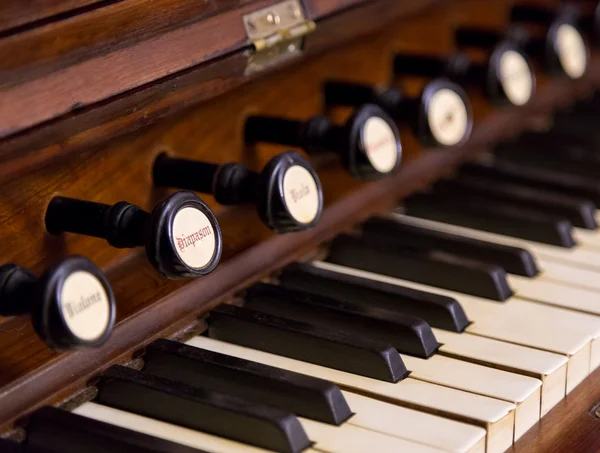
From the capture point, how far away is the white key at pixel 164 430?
1.36m

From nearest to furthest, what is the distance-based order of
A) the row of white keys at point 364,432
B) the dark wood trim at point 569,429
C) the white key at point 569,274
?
the row of white keys at point 364,432 < the dark wood trim at point 569,429 < the white key at point 569,274

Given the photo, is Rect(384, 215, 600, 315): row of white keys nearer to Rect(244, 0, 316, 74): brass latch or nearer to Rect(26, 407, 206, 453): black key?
Rect(244, 0, 316, 74): brass latch

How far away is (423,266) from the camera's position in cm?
184

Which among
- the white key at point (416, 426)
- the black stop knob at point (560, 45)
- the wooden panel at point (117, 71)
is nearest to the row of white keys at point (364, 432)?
the white key at point (416, 426)

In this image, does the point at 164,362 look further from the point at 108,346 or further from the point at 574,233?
the point at 574,233

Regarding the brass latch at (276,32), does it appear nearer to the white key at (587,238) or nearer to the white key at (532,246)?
the white key at (532,246)

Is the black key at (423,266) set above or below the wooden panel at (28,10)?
below

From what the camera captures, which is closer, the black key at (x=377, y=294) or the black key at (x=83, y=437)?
the black key at (x=83, y=437)

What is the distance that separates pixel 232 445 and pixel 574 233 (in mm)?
942

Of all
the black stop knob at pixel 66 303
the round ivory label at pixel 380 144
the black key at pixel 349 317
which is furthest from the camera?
the round ivory label at pixel 380 144

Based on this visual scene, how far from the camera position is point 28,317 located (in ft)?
4.76

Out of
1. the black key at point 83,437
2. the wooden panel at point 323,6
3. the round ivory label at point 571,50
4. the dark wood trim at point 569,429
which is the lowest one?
the dark wood trim at point 569,429

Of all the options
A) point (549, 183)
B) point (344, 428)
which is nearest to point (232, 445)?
point (344, 428)

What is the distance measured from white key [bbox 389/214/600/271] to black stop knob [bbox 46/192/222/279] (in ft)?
2.29
